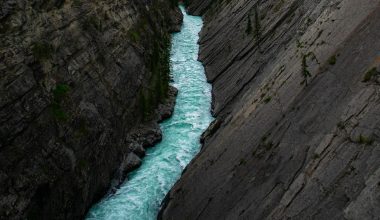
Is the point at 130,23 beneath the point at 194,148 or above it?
above

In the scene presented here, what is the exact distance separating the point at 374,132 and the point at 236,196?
8.79 metres

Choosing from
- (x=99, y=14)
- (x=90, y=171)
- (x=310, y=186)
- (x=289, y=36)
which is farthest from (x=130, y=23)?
(x=310, y=186)

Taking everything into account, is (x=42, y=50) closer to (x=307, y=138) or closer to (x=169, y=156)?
(x=169, y=156)

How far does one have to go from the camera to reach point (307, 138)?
22.4 meters

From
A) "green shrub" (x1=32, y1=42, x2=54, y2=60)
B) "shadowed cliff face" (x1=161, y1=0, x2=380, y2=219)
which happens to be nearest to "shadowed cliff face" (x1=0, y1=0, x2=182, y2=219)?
"green shrub" (x1=32, y1=42, x2=54, y2=60)

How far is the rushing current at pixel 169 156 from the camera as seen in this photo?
31.4 metres

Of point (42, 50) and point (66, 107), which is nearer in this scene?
point (42, 50)

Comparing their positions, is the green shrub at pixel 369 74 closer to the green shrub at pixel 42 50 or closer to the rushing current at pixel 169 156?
the rushing current at pixel 169 156

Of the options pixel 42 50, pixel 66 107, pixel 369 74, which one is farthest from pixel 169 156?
pixel 369 74

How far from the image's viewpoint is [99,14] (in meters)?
42.1

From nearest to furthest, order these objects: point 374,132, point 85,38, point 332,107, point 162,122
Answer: point 374,132 → point 332,107 → point 85,38 → point 162,122

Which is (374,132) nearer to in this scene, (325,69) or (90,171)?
(325,69)

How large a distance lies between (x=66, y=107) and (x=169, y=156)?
1055cm

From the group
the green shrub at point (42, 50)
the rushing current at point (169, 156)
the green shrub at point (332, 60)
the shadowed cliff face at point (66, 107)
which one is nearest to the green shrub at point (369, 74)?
the green shrub at point (332, 60)
